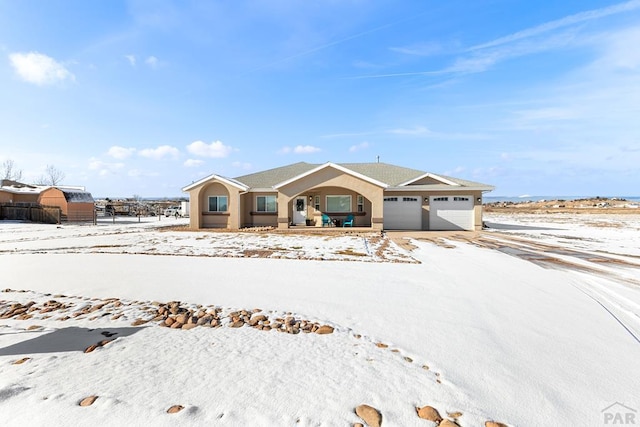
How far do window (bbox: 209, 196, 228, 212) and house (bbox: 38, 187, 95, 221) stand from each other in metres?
15.4

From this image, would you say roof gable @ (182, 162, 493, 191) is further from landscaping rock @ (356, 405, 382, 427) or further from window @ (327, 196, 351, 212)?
landscaping rock @ (356, 405, 382, 427)

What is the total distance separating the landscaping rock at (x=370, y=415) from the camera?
8.93ft

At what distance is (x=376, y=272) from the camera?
857 cm

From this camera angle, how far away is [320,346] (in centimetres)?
423

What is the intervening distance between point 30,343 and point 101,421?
249 centimetres

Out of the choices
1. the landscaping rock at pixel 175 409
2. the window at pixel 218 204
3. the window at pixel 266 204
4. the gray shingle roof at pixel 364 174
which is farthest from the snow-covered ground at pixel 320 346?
the gray shingle roof at pixel 364 174

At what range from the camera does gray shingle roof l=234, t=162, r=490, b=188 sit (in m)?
22.5

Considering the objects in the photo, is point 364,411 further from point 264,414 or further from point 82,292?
point 82,292

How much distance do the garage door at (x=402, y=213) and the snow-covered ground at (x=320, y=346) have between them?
12.7 meters

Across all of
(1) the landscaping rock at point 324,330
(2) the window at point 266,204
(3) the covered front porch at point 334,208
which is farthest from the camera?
(2) the window at point 266,204

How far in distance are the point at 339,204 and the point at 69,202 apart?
26.1 meters

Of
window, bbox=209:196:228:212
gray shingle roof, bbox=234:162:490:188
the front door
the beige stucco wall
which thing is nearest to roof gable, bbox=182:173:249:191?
gray shingle roof, bbox=234:162:490:188

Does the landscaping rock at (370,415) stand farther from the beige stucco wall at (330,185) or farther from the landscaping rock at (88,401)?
the beige stucco wall at (330,185)

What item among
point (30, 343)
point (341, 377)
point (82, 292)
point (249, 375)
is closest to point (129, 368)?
point (249, 375)
